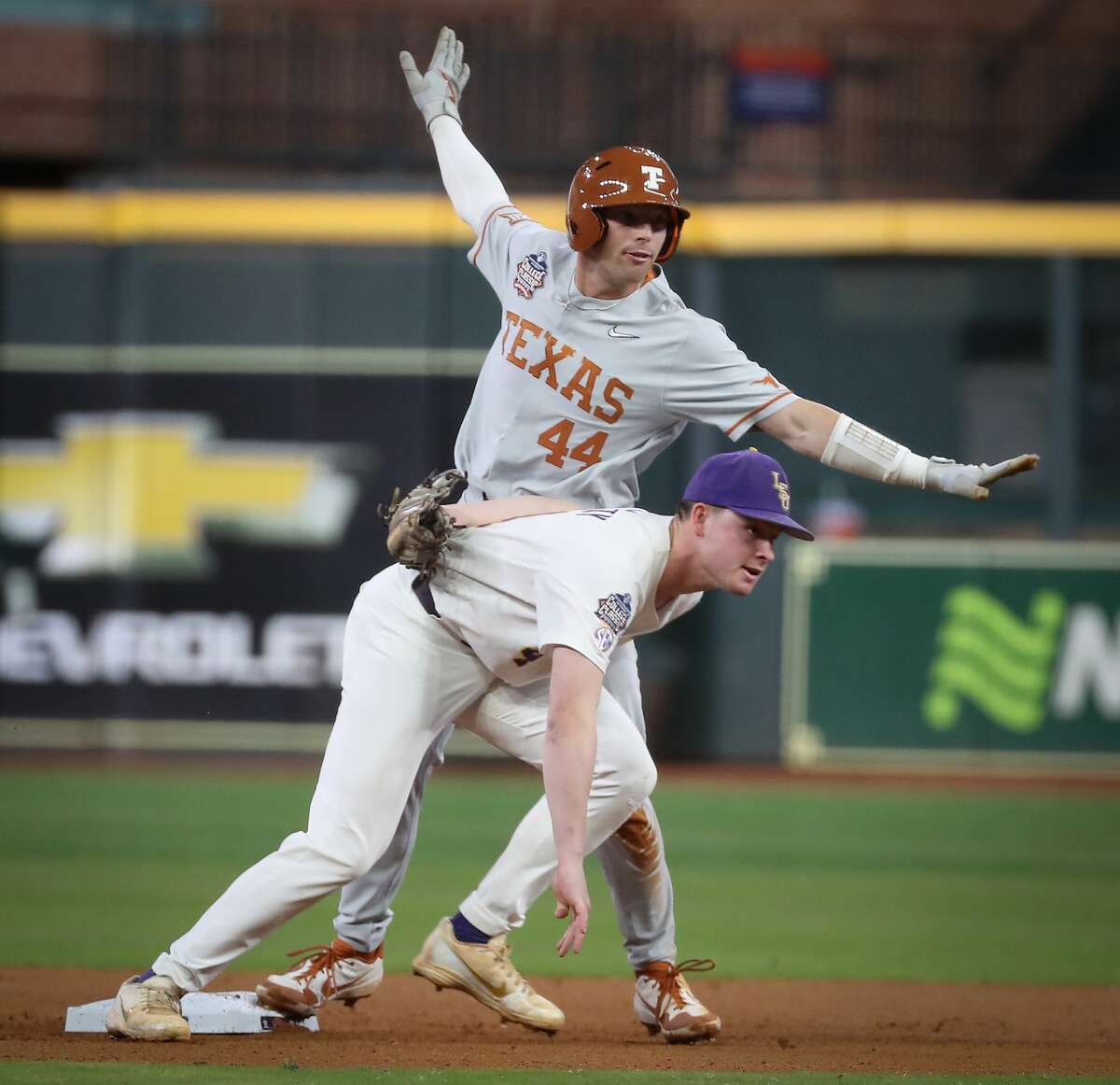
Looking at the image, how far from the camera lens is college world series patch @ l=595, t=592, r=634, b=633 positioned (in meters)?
4.10

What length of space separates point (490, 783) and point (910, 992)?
6307 millimetres

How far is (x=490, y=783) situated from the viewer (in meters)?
12.1

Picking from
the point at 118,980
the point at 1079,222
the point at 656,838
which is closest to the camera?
the point at 656,838

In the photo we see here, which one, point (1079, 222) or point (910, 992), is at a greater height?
point (1079, 222)

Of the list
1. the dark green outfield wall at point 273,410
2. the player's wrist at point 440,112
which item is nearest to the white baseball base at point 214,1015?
the player's wrist at point 440,112

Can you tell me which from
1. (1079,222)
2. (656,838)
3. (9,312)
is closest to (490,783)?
(9,312)

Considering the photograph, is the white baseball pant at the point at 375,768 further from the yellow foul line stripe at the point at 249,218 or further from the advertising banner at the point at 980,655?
the yellow foul line stripe at the point at 249,218

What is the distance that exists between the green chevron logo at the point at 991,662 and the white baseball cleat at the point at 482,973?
28.0ft

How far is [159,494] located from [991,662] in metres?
6.06

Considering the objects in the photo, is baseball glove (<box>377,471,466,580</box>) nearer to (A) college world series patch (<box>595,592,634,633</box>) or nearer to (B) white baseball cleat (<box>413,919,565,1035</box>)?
(A) college world series patch (<box>595,592,634,633</box>)

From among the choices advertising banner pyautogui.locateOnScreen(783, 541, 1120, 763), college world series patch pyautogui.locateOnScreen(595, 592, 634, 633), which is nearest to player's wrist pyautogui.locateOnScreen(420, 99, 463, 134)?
college world series patch pyautogui.locateOnScreen(595, 592, 634, 633)

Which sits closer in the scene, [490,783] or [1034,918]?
[1034,918]

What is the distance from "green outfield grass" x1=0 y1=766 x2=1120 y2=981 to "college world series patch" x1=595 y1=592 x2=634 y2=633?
1038mm

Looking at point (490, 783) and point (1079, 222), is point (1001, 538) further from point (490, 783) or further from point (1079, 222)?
point (490, 783)
